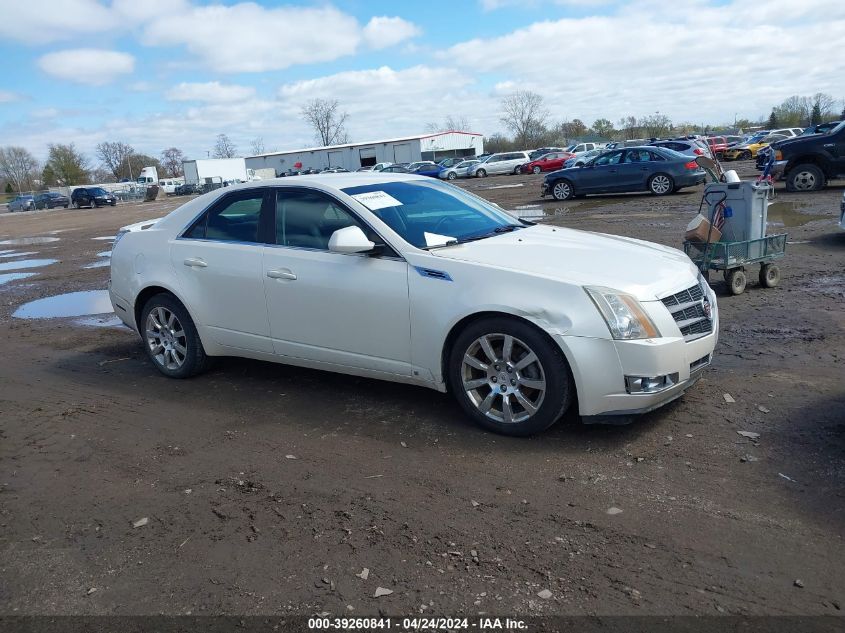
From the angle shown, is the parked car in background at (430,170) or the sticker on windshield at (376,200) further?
the parked car in background at (430,170)

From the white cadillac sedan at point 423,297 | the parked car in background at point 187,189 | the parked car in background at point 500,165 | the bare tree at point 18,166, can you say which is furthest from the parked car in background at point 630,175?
the bare tree at point 18,166

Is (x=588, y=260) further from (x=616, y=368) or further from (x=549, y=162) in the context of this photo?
(x=549, y=162)

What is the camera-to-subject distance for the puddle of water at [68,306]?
960cm

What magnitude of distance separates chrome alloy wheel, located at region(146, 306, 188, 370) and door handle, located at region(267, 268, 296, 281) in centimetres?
115

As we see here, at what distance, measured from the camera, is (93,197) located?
190 ft

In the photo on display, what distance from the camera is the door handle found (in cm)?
524

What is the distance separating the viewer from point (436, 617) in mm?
2805

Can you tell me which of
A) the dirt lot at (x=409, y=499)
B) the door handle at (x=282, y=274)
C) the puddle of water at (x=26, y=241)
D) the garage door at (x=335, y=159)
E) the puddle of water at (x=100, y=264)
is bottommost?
the puddle of water at (x=26, y=241)

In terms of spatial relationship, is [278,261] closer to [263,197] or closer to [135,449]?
[263,197]

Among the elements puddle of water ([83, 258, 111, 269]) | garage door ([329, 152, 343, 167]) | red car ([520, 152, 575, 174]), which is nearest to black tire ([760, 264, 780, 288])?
puddle of water ([83, 258, 111, 269])

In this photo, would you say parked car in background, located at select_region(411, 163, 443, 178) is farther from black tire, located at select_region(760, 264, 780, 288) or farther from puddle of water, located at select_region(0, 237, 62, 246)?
black tire, located at select_region(760, 264, 780, 288)

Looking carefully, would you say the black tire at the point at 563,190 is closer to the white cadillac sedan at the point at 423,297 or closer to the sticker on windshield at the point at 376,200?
the white cadillac sedan at the point at 423,297

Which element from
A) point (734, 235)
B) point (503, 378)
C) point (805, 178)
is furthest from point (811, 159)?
point (503, 378)

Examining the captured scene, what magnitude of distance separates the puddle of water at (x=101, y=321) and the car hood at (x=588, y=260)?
5.46m
